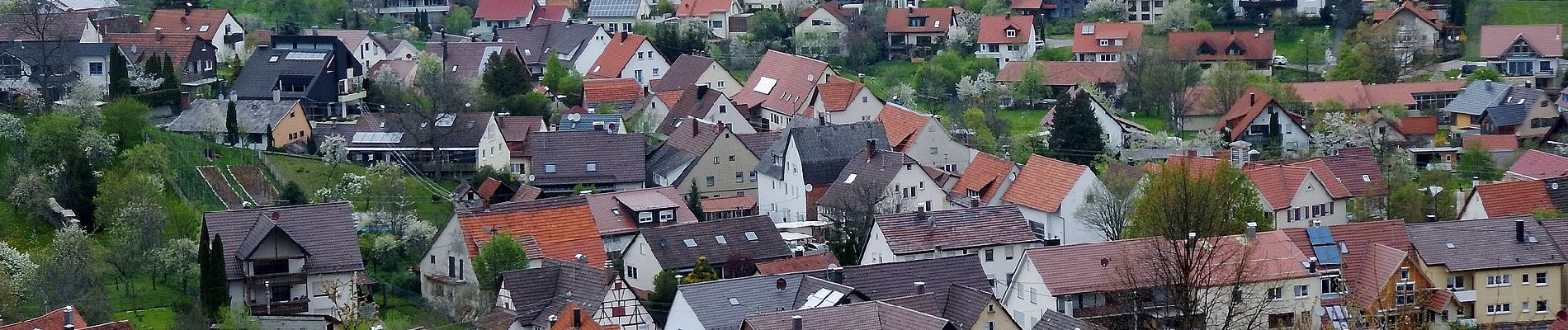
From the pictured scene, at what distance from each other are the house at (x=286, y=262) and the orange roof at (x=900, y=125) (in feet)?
56.0

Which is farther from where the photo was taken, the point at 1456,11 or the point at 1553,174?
the point at 1456,11

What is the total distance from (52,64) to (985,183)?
78.5 feet

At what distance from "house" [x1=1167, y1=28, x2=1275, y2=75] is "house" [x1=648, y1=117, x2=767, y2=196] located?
2429 centimetres

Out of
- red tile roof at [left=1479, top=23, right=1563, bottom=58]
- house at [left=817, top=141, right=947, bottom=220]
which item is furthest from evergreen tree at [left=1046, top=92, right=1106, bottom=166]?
red tile roof at [left=1479, top=23, right=1563, bottom=58]

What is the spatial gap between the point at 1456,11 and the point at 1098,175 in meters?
33.2

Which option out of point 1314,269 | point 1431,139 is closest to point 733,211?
point 1314,269

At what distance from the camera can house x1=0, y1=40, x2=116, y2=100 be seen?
60.0 m

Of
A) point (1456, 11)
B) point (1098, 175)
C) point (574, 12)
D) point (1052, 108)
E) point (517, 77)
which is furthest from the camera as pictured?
point (574, 12)

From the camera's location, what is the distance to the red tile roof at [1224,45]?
263 feet

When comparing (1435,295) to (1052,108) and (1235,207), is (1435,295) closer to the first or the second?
(1235,207)

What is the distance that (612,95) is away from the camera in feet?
228

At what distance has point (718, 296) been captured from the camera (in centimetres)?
4241

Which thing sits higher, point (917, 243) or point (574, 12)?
point (574, 12)

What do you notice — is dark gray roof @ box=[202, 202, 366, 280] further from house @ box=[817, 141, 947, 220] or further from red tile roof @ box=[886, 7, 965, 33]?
red tile roof @ box=[886, 7, 965, 33]
